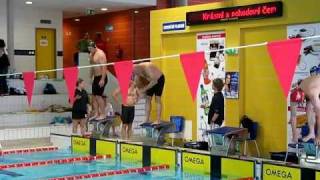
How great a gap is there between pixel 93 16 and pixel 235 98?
312 inches

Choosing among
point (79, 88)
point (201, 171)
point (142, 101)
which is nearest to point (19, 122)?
point (79, 88)

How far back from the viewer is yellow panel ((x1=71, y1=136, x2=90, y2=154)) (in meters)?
10.0

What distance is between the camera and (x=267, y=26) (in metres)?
9.96

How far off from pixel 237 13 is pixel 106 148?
145 inches

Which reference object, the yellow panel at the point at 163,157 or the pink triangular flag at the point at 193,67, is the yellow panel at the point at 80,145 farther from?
the pink triangular flag at the point at 193,67

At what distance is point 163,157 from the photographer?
8422mm

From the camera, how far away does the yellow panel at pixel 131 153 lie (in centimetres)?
886

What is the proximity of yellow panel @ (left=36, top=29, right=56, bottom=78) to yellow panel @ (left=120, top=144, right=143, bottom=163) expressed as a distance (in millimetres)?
7009

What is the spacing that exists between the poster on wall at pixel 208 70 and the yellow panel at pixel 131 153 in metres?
2.27

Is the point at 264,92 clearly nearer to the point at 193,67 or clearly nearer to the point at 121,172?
the point at 193,67

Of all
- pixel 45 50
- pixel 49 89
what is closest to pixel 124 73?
pixel 49 89

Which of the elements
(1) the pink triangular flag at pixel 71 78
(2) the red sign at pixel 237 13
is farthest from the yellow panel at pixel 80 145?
(2) the red sign at pixel 237 13

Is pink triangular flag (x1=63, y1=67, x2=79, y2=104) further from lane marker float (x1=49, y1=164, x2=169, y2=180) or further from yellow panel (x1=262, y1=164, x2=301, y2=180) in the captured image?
yellow panel (x1=262, y1=164, x2=301, y2=180)

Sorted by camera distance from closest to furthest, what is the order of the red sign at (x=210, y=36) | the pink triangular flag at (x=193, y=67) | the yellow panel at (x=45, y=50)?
1. the pink triangular flag at (x=193, y=67)
2. the red sign at (x=210, y=36)
3. the yellow panel at (x=45, y=50)
